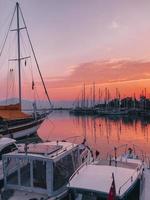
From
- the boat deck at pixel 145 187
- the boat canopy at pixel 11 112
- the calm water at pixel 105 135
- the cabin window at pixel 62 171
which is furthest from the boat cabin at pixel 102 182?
the boat canopy at pixel 11 112

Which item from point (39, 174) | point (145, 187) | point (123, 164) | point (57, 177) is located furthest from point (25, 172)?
point (145, 187)

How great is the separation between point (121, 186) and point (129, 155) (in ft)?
28.3

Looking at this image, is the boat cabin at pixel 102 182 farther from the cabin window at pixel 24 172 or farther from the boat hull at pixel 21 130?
the boat hull at pixel 21 130

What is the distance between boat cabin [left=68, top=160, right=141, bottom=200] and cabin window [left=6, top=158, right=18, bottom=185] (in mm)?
2555

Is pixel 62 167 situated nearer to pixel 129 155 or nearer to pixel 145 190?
pixel 145 190

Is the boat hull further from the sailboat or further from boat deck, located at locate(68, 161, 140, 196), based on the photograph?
boat deck, located at locate(68, 161, 140, 196)

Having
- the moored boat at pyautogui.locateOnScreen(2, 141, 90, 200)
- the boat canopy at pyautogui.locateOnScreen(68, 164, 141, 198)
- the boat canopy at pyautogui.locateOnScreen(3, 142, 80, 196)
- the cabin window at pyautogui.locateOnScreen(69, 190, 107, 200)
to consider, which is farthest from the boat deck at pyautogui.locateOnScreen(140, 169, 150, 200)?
the boat canopy at pyautogui.locateOnScreen(3, 142, 80, 196)

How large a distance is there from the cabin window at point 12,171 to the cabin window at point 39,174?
913mm

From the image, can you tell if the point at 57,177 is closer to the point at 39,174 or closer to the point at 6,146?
the point at 39,174

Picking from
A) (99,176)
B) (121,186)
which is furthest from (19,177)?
(121,186)

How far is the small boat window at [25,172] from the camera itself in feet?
44.5

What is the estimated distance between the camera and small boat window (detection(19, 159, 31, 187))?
13.6 meters

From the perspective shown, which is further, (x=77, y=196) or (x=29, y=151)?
(x=29, y=151)

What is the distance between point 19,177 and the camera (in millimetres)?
13664
